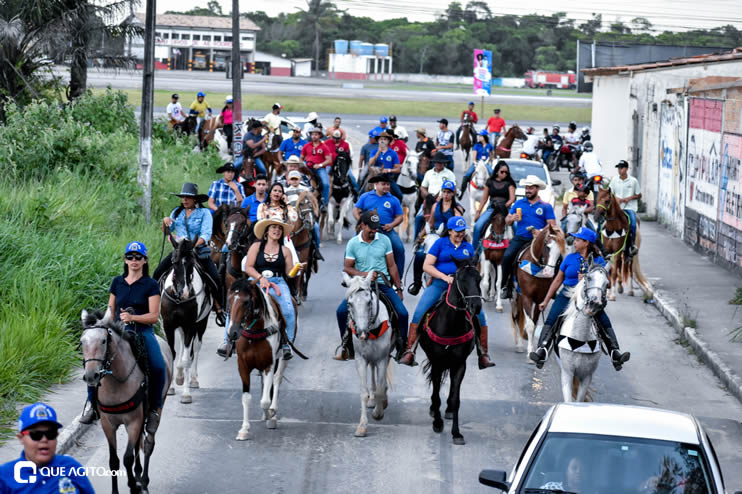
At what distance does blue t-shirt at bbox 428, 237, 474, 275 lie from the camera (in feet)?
A: 37.2

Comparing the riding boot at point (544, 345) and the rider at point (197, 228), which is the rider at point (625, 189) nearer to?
the riding boot at point (544, 345)

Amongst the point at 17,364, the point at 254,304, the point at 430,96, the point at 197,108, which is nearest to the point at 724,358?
the point at 254,304

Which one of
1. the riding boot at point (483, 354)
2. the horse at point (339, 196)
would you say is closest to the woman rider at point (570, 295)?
the riding boot at point (483, 354)

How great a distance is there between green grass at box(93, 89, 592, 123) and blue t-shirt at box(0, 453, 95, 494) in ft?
195

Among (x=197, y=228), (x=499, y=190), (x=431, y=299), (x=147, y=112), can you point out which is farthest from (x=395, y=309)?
(x=147, y=112)

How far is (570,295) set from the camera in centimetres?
1145

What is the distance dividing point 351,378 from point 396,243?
244 cm

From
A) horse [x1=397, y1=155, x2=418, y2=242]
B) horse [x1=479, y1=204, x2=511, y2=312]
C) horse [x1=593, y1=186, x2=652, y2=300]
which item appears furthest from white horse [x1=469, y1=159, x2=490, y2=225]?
horse [x1=479, y1=204, x2=511, y2=312]

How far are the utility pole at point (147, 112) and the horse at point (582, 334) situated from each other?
1246 centimetres

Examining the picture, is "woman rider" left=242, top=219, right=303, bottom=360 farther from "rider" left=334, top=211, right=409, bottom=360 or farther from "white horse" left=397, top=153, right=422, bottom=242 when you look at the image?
"white horse" left=397, top=153, right=422, bottom=242

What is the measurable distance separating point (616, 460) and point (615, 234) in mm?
11557

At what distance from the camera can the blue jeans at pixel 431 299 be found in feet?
36.8

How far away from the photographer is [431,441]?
35.0 ft

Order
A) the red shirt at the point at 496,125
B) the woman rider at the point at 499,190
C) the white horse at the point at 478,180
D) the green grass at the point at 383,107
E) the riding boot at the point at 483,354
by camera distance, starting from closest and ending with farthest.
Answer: the riding boot at the point at 483,354 < the woman rider at the point at 499,190 < the white horse at the point at 478,180 < the red shirt at the point at 496,125 < the green grass at the point at 383,107
